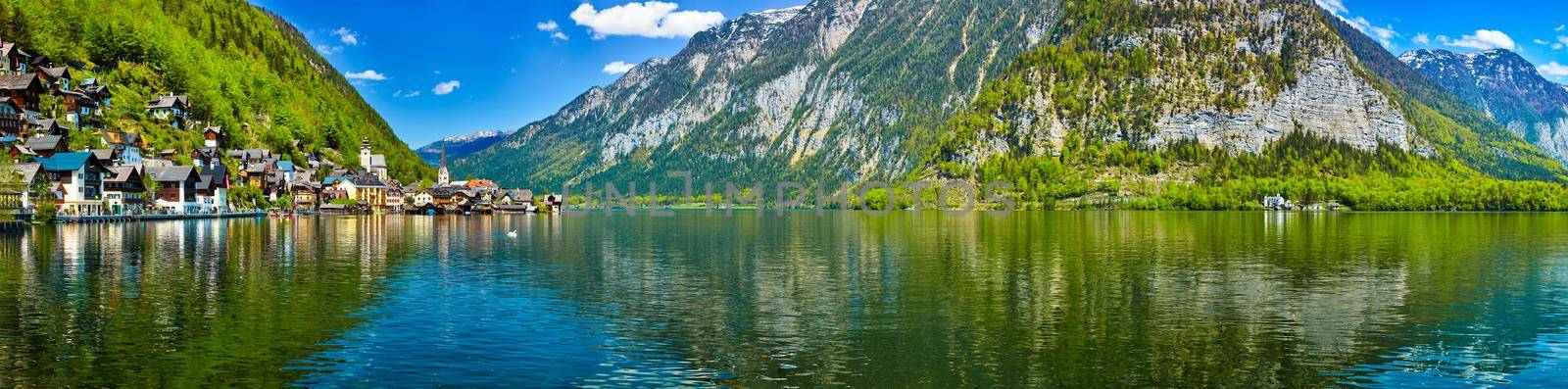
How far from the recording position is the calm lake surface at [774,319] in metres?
31.0

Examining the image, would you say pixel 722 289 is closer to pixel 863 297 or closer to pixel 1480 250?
pixel 863 297

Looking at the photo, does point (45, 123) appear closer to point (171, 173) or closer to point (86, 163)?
point (171, 173)

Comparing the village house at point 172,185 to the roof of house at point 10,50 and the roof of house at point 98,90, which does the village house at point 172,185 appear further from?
the roof of house at point 10,50

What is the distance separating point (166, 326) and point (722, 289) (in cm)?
2579

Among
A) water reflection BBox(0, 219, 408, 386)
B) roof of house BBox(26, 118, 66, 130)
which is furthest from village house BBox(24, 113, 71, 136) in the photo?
water reflection BBox(0, 219, 408, 386)

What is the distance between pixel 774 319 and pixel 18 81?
16502 centimetres

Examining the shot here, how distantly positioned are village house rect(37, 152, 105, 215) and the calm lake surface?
7188 cm

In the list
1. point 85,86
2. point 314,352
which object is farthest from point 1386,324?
point 85,86

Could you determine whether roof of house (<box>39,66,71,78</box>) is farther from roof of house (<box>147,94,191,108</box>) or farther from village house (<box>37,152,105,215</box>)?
village house (<box>37,152,105,215</box>)

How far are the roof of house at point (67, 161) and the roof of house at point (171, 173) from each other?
22565 millimetres

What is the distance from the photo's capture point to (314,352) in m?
33.5

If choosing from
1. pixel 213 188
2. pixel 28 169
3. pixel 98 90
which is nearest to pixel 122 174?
pixel 28 169

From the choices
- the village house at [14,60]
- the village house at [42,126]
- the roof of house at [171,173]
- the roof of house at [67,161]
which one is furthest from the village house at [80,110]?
the roof of house at [67,161]

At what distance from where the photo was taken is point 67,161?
5620 inches
